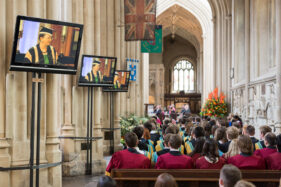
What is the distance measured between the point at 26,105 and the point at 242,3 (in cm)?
1528

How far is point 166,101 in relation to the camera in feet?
145

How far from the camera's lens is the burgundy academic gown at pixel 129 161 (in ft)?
15.2

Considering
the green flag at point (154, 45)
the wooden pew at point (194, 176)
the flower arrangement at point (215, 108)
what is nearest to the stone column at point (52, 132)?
the wooden pew at point (194, 176)

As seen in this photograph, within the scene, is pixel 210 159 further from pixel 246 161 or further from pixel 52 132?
pixel 52 132

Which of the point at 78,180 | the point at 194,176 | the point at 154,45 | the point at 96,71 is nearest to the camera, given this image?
the point at 194,176

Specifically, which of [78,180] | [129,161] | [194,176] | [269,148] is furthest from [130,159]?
[78,180]

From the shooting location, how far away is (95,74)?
8.19 metres

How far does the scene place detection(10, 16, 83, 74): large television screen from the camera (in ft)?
15.7

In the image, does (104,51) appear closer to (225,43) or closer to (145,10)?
(145,10)

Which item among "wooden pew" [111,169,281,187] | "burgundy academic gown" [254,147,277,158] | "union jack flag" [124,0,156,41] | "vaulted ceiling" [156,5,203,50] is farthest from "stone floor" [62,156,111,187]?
"vaulted ceiling" [156,5,203,50]

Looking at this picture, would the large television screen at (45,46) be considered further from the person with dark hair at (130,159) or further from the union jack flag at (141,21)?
the union jack flag at (141,21)

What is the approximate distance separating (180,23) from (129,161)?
37.1m

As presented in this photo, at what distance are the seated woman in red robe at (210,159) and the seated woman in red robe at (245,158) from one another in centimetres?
19

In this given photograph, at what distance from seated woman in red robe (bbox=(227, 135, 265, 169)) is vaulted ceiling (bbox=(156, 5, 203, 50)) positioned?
31.1m
